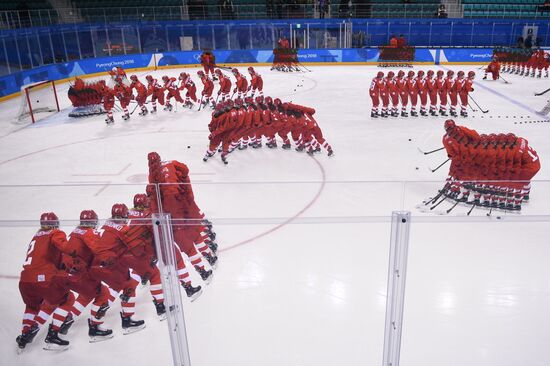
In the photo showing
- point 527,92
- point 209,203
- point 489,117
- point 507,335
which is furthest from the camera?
point 527,92

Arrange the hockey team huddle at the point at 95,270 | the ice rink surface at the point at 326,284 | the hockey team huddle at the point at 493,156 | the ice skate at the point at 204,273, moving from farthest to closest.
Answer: the hockey team huddle at the point at 493,156
the ice skate at the point at 204,273
the hockey team huddle at the point at 95,270
the ice rink surface at the point at 326,284

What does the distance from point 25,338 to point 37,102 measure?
465 inches

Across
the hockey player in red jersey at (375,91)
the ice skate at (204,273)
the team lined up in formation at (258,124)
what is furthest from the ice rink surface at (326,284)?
the hockey player in red jersey at (375,91)

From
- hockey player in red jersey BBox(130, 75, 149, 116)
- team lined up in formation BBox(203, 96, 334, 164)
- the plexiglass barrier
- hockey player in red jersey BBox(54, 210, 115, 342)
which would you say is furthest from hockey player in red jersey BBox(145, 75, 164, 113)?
hockey player in red jersey BBox(54, 210, 115, 342)

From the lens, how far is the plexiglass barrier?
11.6 feet

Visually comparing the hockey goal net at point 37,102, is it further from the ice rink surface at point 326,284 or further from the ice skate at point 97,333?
the ice skate at point 97,333

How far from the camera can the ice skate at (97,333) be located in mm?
4062

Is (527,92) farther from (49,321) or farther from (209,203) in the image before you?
(49,321)

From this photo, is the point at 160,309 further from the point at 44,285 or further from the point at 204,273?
the point at 44,285

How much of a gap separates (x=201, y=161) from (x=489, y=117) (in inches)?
326

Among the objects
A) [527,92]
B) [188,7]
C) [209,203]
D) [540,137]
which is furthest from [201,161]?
[188,7]

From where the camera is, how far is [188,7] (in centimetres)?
2594

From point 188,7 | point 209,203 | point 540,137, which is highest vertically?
point 188,7

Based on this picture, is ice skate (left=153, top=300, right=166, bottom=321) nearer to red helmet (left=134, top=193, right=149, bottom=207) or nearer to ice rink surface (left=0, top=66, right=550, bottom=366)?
ice rink surface (left=0, top=66, right=550, bottom=366)
